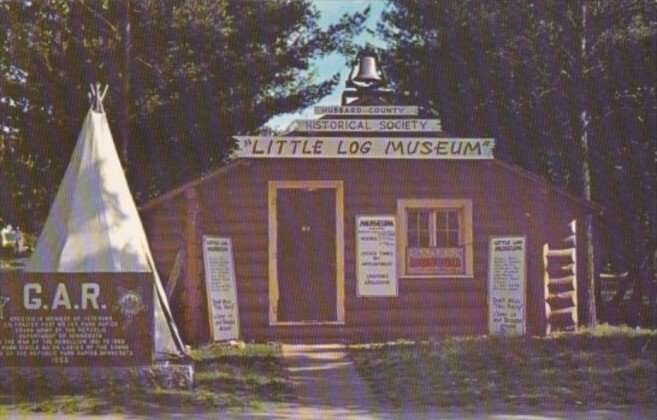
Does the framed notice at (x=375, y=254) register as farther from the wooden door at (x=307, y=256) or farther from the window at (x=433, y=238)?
the wooden door at (x=307, y=256)

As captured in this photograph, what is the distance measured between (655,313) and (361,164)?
1081cm

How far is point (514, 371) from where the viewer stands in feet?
44.8

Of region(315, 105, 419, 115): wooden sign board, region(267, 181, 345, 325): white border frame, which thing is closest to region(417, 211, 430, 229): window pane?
region(267, 181, 345, 325): white border frame

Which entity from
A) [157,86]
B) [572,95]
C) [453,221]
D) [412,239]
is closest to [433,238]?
[412,239]

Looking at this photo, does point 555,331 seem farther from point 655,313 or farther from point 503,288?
point 655,313

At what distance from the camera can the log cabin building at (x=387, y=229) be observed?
57.8 ft

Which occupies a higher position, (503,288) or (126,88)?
(126,88)

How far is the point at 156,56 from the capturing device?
84.3 feet

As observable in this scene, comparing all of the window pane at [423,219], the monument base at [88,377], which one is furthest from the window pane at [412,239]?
the monument base at [88,377]

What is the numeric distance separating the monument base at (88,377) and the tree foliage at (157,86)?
400 inches

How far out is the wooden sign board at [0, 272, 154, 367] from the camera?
12508mm

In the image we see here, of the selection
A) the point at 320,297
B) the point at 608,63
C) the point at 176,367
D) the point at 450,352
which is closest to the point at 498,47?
the point at 608,63

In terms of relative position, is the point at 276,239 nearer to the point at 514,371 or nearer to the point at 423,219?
the point at 423,219

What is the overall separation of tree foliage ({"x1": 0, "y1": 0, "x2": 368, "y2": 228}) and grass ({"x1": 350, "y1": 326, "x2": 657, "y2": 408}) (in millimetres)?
10415
